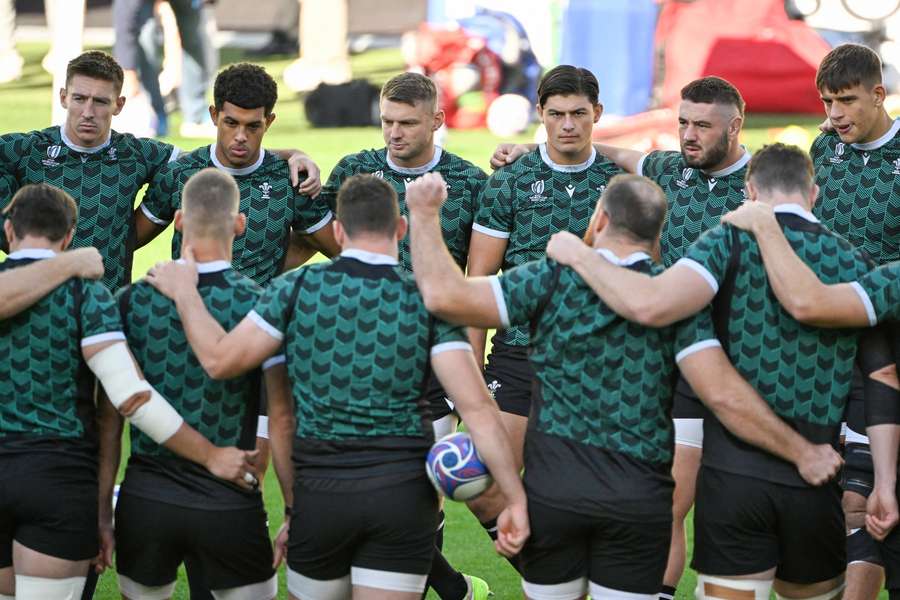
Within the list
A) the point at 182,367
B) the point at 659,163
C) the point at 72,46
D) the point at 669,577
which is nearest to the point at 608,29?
the point at 72,46

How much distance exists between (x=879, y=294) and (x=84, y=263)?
9.96 feet

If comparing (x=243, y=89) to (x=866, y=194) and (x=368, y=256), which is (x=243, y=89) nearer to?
(x=368, y=256)

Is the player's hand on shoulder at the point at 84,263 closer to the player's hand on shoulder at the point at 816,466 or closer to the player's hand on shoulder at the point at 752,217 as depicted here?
the player's hand on shoulder at the point at 752,217

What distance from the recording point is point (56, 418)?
208 inches

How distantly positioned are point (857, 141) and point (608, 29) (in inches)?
530

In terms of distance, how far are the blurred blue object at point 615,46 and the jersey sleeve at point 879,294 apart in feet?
50.0

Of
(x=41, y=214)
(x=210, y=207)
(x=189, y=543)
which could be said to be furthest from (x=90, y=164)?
(x=189, y=543)

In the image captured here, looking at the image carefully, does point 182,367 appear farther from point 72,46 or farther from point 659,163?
point 72,46

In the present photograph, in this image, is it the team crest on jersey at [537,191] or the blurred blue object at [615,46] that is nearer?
the team crest on jersey at [537,191]

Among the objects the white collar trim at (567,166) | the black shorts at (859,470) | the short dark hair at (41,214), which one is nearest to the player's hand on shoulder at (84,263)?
the short dark hair at (41,214)

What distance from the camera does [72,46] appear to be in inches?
738

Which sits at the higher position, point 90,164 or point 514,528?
point 90,164

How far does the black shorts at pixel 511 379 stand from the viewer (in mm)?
7094

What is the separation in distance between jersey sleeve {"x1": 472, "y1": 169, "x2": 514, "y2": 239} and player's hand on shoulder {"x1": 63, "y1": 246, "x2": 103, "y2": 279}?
2518 millimetres
